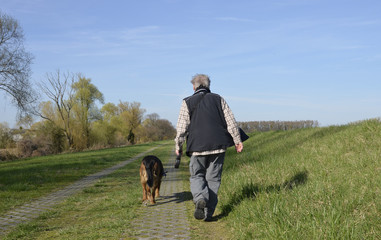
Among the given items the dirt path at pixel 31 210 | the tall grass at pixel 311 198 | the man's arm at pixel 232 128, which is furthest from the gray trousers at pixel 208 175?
the dirt path at pixel 31 210

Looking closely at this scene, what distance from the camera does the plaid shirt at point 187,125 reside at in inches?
209

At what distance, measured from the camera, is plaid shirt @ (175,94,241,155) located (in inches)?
209

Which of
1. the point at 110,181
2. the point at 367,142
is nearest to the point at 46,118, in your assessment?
the point at 110,181

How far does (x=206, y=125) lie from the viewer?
17.4 ft

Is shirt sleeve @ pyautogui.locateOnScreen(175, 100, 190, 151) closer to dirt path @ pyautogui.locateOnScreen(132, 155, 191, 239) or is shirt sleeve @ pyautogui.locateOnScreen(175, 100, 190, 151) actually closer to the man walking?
the man walking

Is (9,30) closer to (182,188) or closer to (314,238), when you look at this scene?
(182,188)

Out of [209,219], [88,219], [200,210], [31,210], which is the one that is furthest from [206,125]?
[31,210]

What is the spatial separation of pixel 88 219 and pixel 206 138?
2750 mm

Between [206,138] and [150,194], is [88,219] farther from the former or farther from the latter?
[206,138]

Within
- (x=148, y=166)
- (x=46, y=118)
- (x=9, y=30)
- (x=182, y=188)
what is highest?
(x=9, y=30)

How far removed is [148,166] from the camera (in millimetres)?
7238

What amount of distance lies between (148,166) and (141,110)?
250 feet

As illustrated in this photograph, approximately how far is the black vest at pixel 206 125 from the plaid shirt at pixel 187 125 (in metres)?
0.06

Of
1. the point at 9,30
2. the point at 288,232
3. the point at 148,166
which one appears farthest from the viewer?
the point at 9,30
